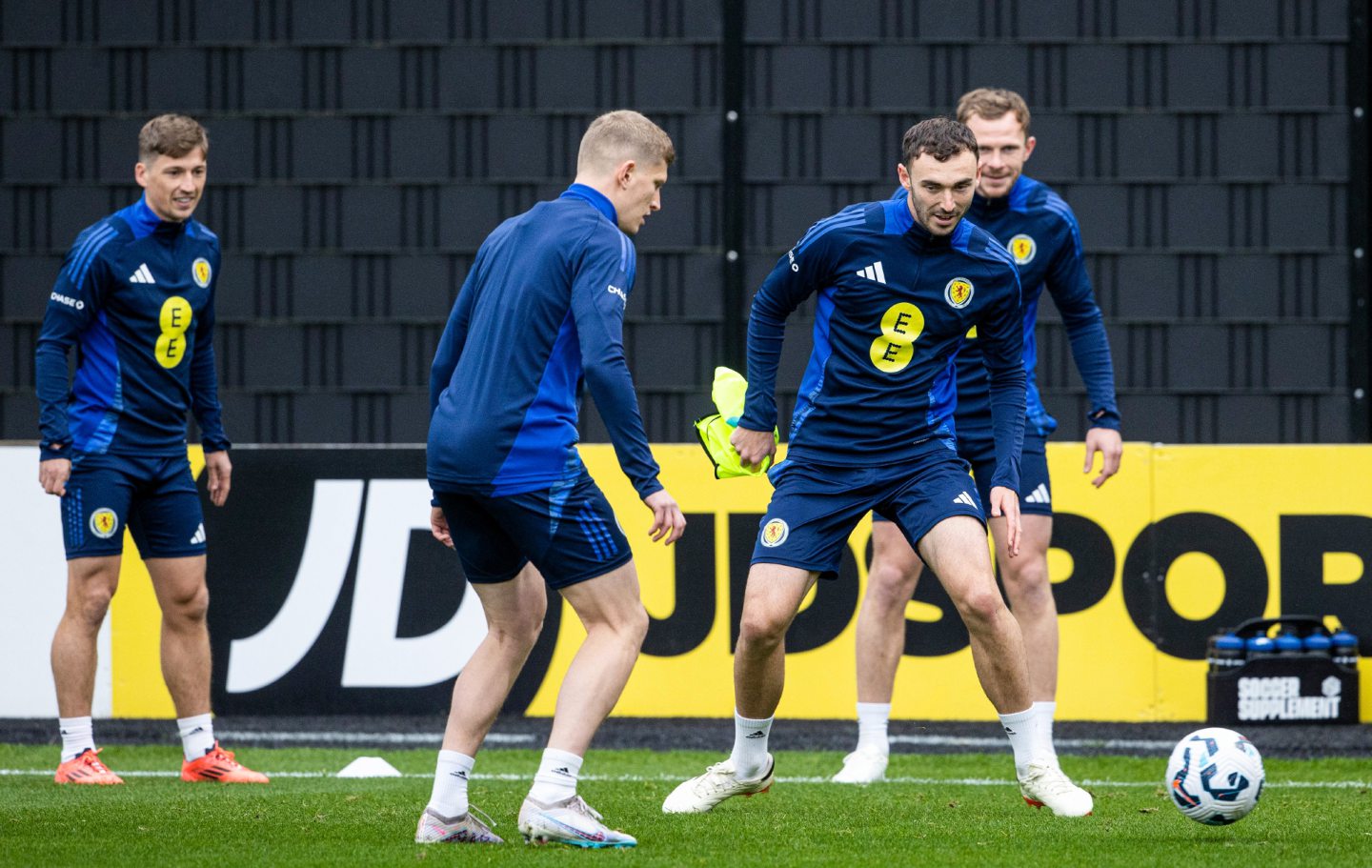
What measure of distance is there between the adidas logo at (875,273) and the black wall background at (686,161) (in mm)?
4565

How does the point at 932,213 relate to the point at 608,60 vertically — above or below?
below

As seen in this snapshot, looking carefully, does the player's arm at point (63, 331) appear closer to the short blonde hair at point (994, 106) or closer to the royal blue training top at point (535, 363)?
the royal blue training top at point (535, 363)

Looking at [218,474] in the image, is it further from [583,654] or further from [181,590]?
[583,654]

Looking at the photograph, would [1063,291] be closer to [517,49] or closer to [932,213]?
[932,213]

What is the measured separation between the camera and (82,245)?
6504mm

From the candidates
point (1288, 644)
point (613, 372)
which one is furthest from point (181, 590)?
point (1288, 644)

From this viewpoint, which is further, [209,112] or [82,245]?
[209,112]

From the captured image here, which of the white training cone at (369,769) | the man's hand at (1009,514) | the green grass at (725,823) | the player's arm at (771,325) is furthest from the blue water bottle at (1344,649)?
the white training cone at (369,769)

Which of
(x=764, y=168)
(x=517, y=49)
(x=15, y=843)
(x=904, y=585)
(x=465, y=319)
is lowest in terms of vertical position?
(x=15, y=843)

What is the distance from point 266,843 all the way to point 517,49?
6.00m

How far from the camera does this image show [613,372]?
455 cm

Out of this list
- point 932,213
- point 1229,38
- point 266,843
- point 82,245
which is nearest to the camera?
point 266,843

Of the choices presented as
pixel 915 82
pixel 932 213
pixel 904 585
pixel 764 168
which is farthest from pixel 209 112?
pixel 932 213

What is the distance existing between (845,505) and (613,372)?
1115 mm
